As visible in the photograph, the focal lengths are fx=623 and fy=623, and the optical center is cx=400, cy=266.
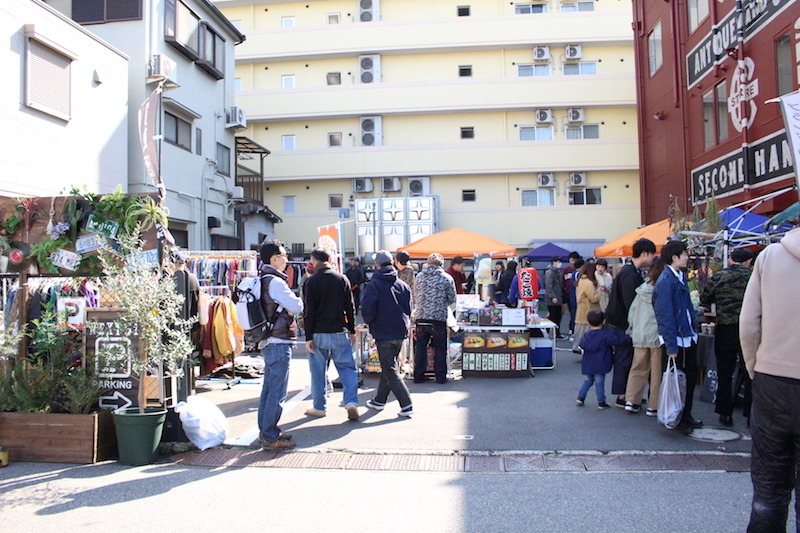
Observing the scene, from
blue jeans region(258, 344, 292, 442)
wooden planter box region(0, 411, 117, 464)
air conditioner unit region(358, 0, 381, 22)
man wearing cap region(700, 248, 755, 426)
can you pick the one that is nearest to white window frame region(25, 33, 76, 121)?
wooden planter box region(0, 411, 117, 464)

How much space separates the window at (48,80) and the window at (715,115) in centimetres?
1461

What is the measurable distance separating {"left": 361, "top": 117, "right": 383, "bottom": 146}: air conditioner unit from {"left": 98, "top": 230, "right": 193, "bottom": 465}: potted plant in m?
22.1

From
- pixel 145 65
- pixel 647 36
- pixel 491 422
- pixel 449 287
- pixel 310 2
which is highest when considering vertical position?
pixel 310 2

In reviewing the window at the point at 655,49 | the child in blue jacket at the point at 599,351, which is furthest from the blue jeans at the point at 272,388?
the window at the point at 655,49

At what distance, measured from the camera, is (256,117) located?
90.6ft

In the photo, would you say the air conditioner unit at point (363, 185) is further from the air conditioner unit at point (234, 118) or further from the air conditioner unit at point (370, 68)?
the air conditioner unit at point (234, 118)

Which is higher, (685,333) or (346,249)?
(346,249)

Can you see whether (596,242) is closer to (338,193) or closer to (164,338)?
(338,193)

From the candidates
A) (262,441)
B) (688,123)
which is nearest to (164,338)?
(262,441)

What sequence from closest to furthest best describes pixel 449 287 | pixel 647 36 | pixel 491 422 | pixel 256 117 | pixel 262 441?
pixel 262 441 < pixel 491 422 < pixel 449 287 < pixel 647 36 < pixel 256 117

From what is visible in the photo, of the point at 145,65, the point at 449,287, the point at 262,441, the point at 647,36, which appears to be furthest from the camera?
the point at 647,36

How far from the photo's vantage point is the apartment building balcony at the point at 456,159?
2645 centimetres

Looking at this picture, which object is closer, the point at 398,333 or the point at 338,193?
the point at 398,333

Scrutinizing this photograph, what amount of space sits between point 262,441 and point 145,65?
1348 cm
